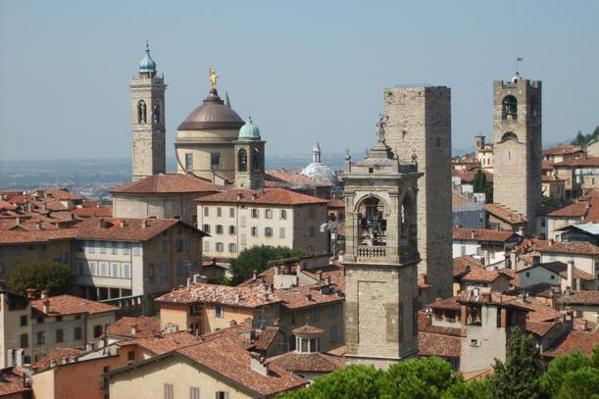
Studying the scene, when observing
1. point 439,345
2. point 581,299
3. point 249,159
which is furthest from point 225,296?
point 249,159

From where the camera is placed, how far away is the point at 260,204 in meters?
73.9

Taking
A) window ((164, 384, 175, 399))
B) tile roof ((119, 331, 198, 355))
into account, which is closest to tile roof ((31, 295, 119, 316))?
tile roof ((119, 331, 198, 355))

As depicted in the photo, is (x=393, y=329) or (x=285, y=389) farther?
(x=285, y=389)

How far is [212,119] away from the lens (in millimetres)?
90062

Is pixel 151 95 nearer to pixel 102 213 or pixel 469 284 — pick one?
pixel 102 213

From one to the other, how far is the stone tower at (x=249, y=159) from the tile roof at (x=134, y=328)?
3172 centimetres

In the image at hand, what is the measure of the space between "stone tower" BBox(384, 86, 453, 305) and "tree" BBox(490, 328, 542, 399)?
2796 cm

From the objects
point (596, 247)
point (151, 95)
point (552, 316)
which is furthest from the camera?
point (151, 95)

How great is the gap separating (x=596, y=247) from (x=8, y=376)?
32739 millimetres

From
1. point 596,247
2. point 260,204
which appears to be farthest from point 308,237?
point 596,247

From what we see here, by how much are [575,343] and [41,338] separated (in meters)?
18.0

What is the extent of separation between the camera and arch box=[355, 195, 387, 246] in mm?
32188

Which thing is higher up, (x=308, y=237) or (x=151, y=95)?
(x=151, y=95)

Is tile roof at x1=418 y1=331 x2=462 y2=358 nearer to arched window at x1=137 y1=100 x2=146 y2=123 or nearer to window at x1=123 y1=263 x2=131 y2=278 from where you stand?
window at x1=123 y1=263 x2=131 y2=278
